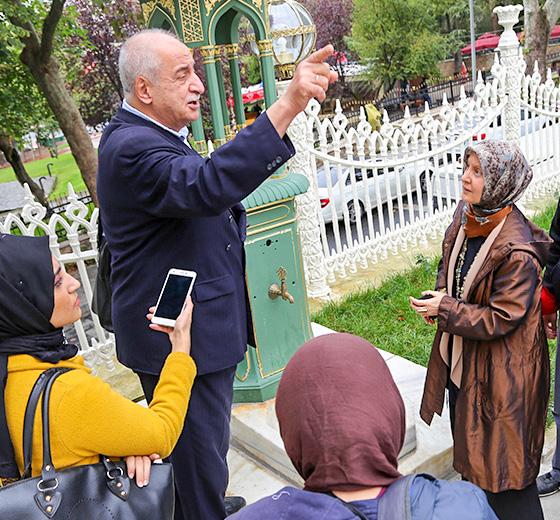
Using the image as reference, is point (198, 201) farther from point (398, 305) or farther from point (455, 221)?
point (398, 305)

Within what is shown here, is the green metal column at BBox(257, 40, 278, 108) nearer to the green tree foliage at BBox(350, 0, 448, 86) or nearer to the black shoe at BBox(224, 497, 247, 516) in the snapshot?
the black shoe at BBox(224, 497, 247, 516)

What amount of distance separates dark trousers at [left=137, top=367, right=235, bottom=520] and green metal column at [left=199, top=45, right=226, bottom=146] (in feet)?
4.26

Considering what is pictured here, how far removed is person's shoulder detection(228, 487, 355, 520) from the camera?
113 cm

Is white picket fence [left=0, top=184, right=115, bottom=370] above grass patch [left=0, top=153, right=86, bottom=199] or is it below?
above

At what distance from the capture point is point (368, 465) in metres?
1.16

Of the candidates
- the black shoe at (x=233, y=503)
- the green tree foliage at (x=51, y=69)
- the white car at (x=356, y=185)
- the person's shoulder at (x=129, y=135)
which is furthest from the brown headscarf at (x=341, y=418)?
the green tree foliage at (x=51, y=69)

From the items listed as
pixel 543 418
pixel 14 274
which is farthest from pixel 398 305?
pixel 14 274

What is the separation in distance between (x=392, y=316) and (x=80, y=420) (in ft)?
11.6

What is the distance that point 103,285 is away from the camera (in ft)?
8.30

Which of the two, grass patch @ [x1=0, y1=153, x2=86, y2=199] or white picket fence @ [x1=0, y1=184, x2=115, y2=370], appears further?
grass patch @ [x1=0, y1=153, x2=86, y2=199]

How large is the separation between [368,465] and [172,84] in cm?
139

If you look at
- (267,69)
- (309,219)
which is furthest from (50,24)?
(267,69)

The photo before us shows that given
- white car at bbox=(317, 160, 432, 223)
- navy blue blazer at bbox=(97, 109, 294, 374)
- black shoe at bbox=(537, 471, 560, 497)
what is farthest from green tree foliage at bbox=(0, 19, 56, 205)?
black shoe at bbox=(537, 471, 560, 497)

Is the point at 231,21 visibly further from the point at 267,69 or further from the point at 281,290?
the point at 281,290
